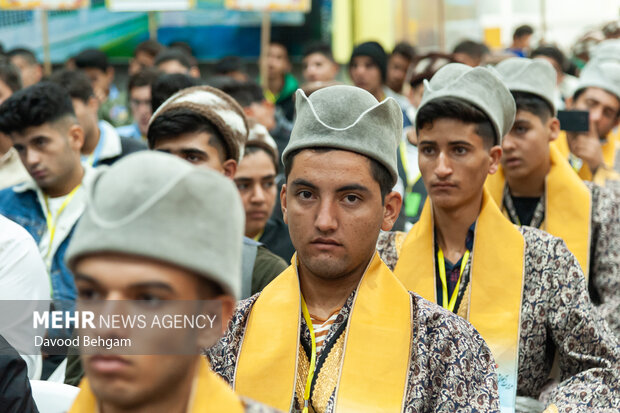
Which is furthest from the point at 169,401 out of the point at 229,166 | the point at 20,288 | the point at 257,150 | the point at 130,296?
the point at 257,150

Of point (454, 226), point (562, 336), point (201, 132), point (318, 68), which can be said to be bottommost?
point (562, 336)

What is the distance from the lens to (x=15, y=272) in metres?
3.26

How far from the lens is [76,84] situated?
21.1 ft

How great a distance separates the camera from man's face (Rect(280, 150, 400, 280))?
2590 millimetres

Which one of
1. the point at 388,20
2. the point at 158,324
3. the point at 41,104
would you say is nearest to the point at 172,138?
the point at 41,104

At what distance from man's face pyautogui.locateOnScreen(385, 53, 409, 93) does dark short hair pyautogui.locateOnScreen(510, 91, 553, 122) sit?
200 inches

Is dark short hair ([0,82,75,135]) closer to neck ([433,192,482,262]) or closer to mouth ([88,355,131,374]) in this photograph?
neck ([433,192,482,262])

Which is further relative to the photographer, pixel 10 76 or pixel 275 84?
pixel 275 84

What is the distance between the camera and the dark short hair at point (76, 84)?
6.32m

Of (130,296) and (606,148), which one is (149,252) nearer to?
(130,296)

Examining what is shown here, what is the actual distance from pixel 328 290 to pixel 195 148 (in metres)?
1.26

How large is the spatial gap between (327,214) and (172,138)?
54.7 inches

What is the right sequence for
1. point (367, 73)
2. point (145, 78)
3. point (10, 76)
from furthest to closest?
1. point (367, 73)
2. point (145, 78)
3. point (10, 76)

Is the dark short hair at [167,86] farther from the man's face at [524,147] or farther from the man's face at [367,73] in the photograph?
the man's face at [367,73]
